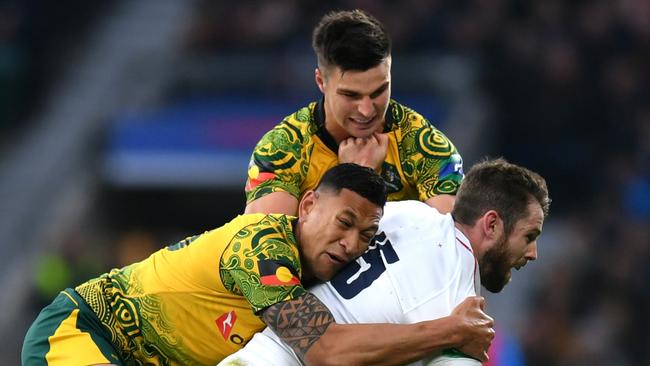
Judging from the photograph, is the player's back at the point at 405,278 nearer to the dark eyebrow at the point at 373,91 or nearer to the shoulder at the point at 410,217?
the shoulder at the point at 410,217

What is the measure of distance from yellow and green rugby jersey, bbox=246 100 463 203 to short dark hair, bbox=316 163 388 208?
1.92ft

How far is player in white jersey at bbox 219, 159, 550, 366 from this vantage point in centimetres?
549

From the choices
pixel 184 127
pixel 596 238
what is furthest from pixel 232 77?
pixel 596 238

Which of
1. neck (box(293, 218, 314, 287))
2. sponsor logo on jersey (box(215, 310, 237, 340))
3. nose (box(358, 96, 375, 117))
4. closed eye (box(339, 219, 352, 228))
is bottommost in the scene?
sponsor logo on jersey (box(215, 310, 237, 340))

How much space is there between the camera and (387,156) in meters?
6.43

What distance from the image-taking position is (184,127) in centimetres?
1420

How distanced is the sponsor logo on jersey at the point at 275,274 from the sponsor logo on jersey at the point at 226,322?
37cm

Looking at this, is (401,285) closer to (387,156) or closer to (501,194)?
(501,194)

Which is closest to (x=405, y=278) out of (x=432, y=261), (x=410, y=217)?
(x=432, y=261)

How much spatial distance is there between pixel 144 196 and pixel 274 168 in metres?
8.65

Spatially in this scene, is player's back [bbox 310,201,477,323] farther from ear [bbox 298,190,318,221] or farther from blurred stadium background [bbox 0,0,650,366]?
→ blurred stadium background [bbox 0,0,650,366]

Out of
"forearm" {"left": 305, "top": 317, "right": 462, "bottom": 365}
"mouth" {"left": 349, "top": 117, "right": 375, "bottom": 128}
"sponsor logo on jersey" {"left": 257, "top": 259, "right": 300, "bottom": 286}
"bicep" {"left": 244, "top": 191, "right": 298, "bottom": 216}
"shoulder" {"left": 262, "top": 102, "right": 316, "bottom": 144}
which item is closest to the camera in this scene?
"forearm" {"left": 305, "top": 317, "right": 462, "bottom": 365}

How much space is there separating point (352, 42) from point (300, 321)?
1466 mm

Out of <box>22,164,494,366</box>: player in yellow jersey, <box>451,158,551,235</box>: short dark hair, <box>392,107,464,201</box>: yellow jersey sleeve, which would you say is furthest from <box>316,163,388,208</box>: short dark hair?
<box>392,107,464,201</box>: yellow jersey sleeve
